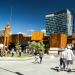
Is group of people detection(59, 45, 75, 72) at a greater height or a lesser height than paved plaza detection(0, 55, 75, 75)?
greater

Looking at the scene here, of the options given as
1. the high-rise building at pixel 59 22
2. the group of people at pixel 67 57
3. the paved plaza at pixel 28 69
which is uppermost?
the high-rise building at pixel 59 22

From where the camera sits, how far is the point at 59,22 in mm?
183000

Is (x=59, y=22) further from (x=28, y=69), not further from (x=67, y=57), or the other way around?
(x=67, y=57)

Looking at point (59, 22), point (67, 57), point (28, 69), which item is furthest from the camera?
point (59, 22)

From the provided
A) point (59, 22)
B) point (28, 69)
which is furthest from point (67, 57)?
point (59, 22)

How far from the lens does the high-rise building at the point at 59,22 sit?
6865 inches

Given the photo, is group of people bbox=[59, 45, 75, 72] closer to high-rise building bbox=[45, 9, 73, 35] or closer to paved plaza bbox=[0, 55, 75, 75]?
paved plaza bbox=[0, 55, 75, 75]

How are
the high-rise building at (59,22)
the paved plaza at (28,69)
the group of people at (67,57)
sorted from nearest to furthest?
the paved plaza at (28,69), the group of people at (67,57), the high-rise building at (59,22)

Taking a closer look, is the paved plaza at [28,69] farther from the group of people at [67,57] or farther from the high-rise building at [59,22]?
the high-rise building at [59,22]

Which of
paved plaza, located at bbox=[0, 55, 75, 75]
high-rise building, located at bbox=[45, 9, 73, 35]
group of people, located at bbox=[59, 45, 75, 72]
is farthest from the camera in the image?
high-rise building, located at bbox=[45, 9, 73, 35]

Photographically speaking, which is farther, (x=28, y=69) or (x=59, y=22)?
(x=59, y=22)

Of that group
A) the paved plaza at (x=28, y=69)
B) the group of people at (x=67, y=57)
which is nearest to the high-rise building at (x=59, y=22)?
the paved plaza at (x=28, y=69)

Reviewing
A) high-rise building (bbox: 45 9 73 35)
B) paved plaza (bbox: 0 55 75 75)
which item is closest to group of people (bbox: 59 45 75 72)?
paved plaza (bbox: 0 55 75 75)

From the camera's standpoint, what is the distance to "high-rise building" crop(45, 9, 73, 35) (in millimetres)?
174375
